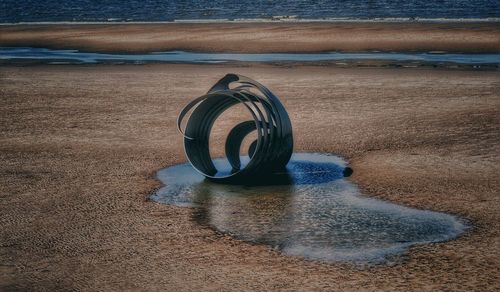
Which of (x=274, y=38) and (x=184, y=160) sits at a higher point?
(x=184, y=160)

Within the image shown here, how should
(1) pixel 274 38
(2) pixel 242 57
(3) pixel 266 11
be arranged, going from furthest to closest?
A: (3) pixel 266 11 → (1) pixel 274 38 → (2) pixel 242 57

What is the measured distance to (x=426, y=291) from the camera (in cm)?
587

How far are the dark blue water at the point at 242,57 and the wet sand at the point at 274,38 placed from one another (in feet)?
5.06

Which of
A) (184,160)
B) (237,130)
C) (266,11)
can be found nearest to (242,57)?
(237,130)

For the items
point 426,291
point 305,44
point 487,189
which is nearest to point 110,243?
point 426,291

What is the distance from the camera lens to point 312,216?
7902 mm

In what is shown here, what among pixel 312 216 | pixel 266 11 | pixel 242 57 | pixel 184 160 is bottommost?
pixel 266 11

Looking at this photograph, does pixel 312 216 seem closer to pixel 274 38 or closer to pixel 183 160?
pixel 183 160

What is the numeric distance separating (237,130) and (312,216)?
10.1 feet

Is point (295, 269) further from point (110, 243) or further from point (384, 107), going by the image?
point (384, 107)

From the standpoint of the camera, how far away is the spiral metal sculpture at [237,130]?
9242mm

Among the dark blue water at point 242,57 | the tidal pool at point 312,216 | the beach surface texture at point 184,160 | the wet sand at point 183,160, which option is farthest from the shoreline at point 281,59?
the tidal pool at point 312,216

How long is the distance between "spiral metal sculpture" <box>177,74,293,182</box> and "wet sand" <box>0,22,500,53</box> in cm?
1788

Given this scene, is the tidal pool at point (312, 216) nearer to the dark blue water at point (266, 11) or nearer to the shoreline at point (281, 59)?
the shoreline at point (281, 59)
